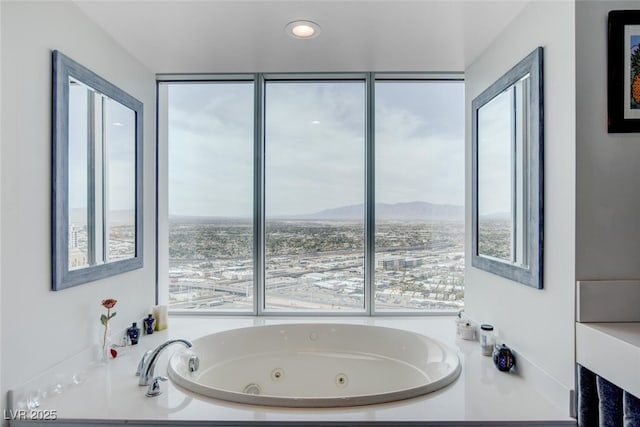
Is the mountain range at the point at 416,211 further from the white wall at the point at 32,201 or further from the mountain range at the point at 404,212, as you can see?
the white wall at the point at 32,201

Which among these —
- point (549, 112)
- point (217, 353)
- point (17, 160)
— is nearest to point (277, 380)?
point (217, 353)

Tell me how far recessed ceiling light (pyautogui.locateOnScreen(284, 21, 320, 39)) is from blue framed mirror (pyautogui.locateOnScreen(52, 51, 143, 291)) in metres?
1.03

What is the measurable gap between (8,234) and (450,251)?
2543mm

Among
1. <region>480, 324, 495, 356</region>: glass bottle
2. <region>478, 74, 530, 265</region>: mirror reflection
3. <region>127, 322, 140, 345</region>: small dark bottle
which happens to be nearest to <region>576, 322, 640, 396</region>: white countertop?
<region>478, 74, 530, 265</region>: mirror reflection

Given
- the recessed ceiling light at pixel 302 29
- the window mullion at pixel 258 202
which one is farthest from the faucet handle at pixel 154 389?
the recessed ceiling light at pixel 302 29

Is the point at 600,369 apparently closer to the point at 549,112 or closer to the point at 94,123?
the point at 549,112

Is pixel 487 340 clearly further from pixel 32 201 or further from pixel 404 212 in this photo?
pixel 32 201

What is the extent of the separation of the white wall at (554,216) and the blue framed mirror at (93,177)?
2.07 metres

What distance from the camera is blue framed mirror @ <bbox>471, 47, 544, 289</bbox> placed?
1586 millimetres

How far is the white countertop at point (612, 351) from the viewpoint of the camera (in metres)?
1.15

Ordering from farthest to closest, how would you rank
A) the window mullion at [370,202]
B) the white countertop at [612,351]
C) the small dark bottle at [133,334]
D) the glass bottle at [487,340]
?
the window mullion at [370,202] < the small dark bottle at [133,334] < the glass bottle at [487,340] < the white countertop at [612,351]

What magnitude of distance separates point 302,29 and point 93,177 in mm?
1332

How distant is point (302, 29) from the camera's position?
195 centimetres

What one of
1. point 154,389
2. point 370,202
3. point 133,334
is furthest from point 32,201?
point 370,202
